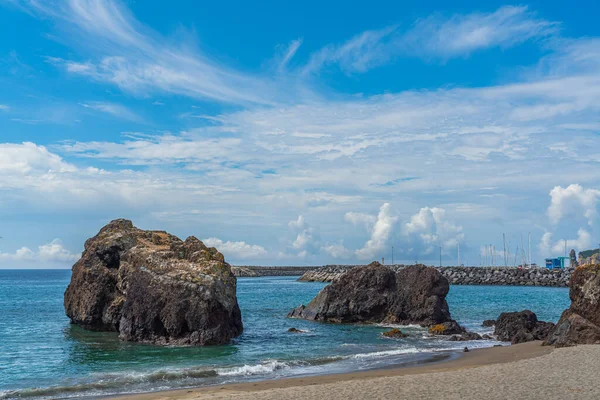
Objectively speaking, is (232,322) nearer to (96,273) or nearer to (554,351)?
(96,273)

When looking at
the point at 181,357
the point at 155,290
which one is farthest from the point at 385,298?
the point at 181,357

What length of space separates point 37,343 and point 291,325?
61.1 feet

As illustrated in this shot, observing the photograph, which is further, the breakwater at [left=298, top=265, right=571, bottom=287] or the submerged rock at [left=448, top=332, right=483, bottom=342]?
the breakwater at [left=298, top=265, right=571, bottom=287]

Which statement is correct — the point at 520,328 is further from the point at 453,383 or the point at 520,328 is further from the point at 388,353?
the point at 453,383

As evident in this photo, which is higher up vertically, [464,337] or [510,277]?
[510,277]

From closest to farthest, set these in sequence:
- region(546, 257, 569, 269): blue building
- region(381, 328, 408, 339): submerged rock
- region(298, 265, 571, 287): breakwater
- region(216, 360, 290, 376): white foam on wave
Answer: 1. region(216, 360, 290, 376): white foam on wave
2. region(381, 328, 408, 339): submerged rock
3. region(298, 265, 571, 287): breakwater
4. region(546, 257, 569, 269): blue building

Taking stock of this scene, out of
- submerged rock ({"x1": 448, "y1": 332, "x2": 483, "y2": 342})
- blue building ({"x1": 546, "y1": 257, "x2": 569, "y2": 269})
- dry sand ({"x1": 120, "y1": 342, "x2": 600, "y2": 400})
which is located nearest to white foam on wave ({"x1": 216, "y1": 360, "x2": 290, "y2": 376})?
dry sand ({"x1": 120, "y1": 342, "x2": 600, "y2": 400})

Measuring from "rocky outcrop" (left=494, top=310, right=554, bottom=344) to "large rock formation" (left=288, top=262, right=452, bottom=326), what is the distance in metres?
7.05

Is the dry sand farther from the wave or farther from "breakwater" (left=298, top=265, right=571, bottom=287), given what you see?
"breakwater" (left=298, top=265, right=571, bottom=287)

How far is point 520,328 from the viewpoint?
113ft

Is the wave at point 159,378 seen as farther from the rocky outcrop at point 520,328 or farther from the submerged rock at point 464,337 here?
the rocky outcrop at point 520,328

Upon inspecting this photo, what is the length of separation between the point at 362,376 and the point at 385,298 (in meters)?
23.1

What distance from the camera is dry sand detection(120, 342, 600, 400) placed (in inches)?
688

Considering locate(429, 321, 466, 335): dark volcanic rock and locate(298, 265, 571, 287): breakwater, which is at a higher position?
locate(298, 265, 571, 287): breakwater
